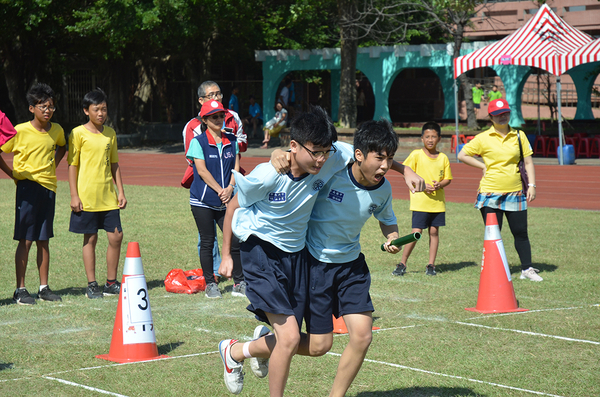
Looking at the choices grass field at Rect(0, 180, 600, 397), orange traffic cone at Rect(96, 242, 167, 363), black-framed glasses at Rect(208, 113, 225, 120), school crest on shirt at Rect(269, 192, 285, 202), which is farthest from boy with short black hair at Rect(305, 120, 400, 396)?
black-framed glasses at Rect(208, 113, 225, 120)

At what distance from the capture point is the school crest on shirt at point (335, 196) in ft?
13.4

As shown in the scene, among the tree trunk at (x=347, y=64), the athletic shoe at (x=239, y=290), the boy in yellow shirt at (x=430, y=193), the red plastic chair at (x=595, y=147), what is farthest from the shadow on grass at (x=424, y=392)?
the tree trunk at (x=347, y=64)

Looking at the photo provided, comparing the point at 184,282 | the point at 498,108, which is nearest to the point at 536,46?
the point at 498,108

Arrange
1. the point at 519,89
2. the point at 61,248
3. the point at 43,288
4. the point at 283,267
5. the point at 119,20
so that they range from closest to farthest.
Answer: the point at 283,267, the point at 43,288, the point at 61,248, the point at 119,20, the point at 519,89

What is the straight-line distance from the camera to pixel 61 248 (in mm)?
9664

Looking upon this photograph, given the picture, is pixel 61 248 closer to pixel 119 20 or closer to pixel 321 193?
pixel 321 193

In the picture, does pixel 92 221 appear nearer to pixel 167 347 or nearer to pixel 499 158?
pixel 167 347

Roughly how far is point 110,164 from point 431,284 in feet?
11.4

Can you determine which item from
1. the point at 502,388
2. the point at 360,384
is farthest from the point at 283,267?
the point at 502,388

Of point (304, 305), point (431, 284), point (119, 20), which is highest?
point (119, 20)

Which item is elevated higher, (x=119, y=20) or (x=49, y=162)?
(x=119, y=20)

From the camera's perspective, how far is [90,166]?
7.16 m

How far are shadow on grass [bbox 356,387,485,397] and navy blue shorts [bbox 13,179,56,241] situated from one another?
370 centimetres

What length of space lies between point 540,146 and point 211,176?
1912 centimetres
